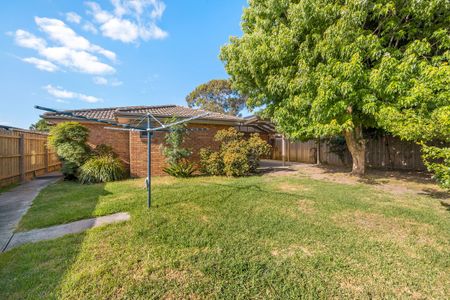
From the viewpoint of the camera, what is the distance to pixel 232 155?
32.4 ft

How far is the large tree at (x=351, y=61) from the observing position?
6.59 metres

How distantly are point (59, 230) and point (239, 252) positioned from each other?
3.65 m

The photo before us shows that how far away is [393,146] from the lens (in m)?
12.2

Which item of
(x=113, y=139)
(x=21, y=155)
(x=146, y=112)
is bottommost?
(x=21, y=155)

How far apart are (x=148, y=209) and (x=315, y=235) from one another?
149 inches

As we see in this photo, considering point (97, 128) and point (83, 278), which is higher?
point (97, 128)

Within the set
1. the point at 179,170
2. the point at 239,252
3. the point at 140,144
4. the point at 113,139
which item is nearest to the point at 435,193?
the point at 239,252

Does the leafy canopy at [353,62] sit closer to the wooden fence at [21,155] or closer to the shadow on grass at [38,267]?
the shadow on grass at [38,267]

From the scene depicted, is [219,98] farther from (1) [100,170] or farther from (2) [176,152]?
(1) [100,170]

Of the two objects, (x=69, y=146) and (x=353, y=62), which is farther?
(x=69, y=146)

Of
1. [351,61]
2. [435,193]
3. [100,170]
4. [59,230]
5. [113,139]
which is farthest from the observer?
[113,139]

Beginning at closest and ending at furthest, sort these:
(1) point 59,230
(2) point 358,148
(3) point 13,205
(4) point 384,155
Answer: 1. (1) point 59,230
2. (3) point 13,205
3. (2) point 358,148
4. (4) point 384,155

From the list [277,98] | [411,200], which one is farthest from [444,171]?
[277,98]

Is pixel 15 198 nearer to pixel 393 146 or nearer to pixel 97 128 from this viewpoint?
pixel 97 128
